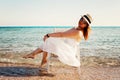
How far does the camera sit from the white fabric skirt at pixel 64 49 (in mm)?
5254

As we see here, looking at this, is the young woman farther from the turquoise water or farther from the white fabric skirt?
the turquoise water

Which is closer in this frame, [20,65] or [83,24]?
[83,24]

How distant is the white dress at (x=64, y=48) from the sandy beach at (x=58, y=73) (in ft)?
1.19

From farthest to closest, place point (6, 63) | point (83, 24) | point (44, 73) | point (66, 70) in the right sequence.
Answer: point (6, 63) < point (66, 70) < point (44, 73) < point (83, 24)

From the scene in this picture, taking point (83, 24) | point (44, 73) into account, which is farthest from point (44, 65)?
point (83, 24)

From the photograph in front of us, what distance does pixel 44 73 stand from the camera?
5574 millimetres

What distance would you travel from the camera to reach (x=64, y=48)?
5.31 meters

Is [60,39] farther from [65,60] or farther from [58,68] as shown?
[58,68]

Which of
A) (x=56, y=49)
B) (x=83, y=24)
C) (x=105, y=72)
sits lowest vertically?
(x=105, y=72)

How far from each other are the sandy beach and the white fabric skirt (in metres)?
0.36

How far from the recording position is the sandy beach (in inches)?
210

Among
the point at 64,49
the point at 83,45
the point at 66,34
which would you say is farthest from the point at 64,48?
the point at 83,45

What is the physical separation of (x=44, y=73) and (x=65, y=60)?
59cm

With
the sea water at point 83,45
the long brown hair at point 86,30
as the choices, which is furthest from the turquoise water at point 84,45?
the long brown hair at point 86,30
